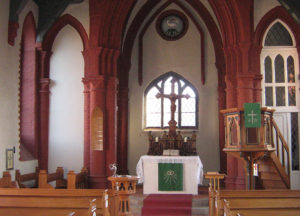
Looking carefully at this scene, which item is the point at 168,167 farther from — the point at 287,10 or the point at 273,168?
the point at 287,10

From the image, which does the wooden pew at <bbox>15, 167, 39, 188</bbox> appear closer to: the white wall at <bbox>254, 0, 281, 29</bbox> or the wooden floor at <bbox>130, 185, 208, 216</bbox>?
the wooden floor at <bbox>130, 185, 208, 216</bbox>

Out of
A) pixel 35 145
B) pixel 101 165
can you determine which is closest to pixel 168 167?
pixel 101 165

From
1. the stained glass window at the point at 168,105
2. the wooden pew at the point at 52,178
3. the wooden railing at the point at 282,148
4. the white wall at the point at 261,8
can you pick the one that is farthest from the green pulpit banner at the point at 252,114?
the stained glass window at the point at 168,105

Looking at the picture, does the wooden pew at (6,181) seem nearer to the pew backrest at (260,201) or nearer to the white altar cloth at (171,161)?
the white altar cloth at (171,161)

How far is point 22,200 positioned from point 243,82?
23.6 ft

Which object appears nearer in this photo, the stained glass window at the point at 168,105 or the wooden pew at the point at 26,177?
the wooden pew at the point at 26,177

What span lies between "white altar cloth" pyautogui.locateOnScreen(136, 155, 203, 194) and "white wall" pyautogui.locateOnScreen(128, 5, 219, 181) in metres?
3.73

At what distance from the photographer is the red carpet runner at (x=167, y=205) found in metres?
9.92

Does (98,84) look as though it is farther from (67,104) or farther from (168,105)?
(168,105)

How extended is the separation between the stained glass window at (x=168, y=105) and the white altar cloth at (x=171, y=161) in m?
4.13

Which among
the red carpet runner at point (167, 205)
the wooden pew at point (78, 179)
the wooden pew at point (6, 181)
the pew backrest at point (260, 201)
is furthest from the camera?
the wooden pew at point (78, 179)

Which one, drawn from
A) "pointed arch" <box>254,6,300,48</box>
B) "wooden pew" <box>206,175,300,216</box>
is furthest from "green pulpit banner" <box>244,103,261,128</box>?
"pointed arch" <box>254,6,300,48</box>

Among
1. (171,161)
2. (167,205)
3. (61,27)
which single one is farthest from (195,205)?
(61,27)

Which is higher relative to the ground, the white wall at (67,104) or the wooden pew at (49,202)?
the white wall at (67,104)
